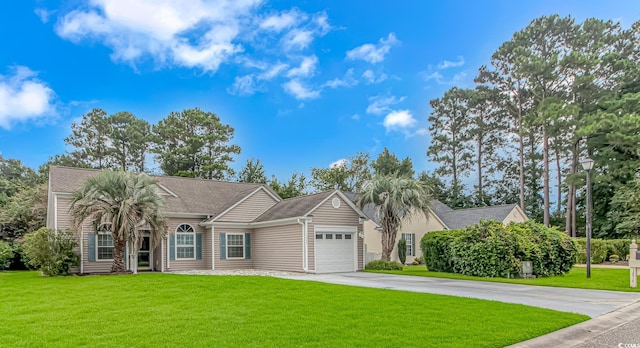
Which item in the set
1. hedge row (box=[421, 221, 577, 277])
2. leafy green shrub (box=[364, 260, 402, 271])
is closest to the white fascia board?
leafy green shrub (box=[364, 260, 402, 271])

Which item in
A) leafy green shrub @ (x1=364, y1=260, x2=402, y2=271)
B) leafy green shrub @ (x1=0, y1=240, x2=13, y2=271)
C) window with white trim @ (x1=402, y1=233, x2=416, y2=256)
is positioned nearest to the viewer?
leafy green shrub @ (x1=364, y1=260, x2=402, y2=271)

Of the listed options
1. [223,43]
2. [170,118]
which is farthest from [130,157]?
[223,43]

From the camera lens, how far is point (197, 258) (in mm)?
21719

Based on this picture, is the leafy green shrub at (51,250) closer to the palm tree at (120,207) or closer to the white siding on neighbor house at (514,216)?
the palm tree at (120,207)

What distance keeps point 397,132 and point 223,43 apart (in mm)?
15137

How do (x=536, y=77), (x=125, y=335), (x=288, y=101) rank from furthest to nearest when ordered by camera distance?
(x=536, y=77) → (x=288, y=101) → (x=125, y=335)

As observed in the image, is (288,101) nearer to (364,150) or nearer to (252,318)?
(364,150)

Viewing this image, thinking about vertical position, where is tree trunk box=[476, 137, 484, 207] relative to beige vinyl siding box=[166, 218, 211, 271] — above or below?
above

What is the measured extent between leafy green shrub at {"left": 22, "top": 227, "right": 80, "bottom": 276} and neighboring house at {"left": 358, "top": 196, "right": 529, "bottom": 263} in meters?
14.7

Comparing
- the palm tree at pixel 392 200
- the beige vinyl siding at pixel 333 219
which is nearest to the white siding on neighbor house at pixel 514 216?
the palm tree at pixel 392 200

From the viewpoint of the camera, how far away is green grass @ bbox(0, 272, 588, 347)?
20.5ft

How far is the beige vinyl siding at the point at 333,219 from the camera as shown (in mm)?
19562

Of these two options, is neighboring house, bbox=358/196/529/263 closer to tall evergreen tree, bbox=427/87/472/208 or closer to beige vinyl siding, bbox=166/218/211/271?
beige vinyl siding, bbox=166/218/211/271

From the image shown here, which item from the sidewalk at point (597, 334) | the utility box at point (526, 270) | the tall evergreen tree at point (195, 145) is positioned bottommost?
the utility box at point (526, 270)
